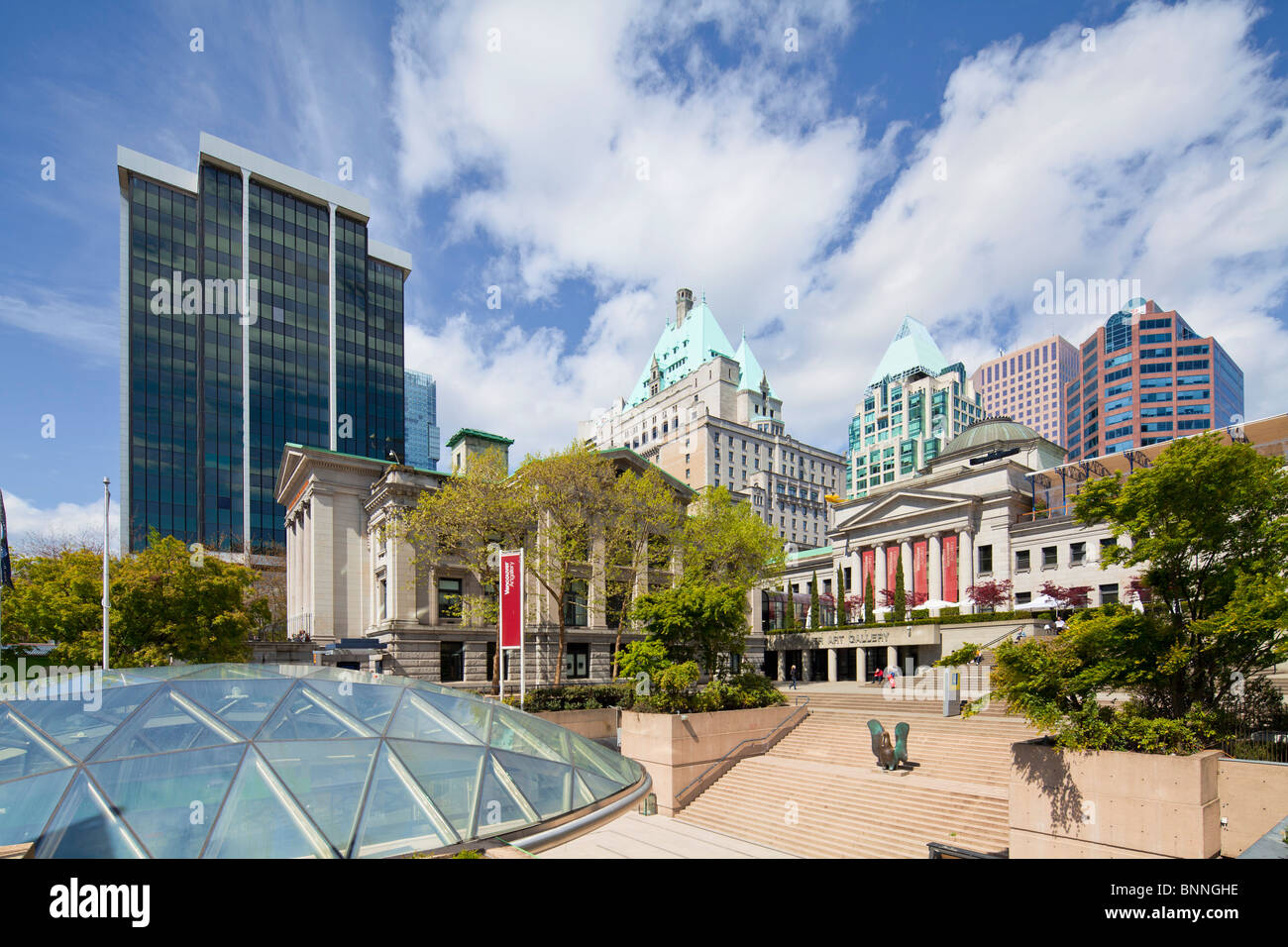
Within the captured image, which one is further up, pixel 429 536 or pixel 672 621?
pixel 429 536

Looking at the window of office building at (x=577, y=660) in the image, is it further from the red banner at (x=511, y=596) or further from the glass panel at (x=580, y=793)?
the glass panel at (x=580, y=793)

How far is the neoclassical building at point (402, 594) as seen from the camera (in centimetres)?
4712

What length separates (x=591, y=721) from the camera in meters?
35.6

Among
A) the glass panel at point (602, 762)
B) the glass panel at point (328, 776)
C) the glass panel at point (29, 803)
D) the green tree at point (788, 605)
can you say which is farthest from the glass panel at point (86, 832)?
the green tree at point (788, 605)

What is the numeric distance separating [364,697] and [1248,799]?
20.9 meters

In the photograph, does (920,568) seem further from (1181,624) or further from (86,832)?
(86,832)

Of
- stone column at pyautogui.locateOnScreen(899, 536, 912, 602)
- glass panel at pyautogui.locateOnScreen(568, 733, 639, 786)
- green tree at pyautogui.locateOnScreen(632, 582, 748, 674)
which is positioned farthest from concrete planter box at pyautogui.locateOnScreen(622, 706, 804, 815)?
stone column at pyautogui.locateOnScreen(899, 536, 912, 602)

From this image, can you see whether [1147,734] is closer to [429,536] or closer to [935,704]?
[935,704]

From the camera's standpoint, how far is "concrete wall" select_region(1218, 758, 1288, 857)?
16.5 meters

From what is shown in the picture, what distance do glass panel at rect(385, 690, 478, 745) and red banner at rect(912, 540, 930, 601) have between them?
63.4m

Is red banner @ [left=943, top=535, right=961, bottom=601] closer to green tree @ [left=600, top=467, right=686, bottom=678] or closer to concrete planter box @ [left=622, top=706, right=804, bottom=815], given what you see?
green tree @ [left=600, top=467, right=686, bottom=678]

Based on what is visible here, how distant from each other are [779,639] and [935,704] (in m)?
33.3
